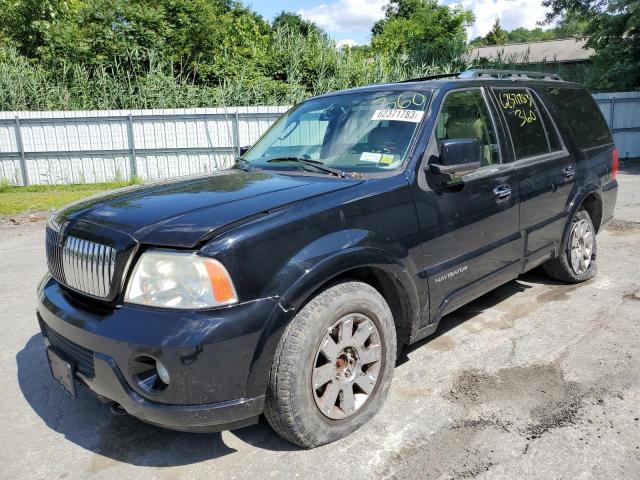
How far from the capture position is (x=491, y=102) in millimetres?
4066

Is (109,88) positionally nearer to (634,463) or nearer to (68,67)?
(68,67)

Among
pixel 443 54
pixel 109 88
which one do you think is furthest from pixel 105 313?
pixel 443 54

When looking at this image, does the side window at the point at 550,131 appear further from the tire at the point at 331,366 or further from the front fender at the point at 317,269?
the tire at the point at 331,366

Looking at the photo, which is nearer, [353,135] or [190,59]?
[353,135]

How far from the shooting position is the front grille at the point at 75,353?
256 centimetres

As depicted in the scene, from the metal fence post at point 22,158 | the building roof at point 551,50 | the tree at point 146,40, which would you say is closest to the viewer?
the metal fence post at point 22,158

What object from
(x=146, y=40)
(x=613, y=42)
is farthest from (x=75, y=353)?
(x=613, y=42)

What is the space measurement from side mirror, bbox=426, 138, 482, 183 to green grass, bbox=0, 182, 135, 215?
9.40 meters

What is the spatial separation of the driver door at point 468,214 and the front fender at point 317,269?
1.13ft

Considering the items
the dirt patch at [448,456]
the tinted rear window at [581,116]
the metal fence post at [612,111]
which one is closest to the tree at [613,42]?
the metal fence post at [612,111]

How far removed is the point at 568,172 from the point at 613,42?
56.7 feet

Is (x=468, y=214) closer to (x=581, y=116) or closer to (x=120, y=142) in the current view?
(x=581, y=116)

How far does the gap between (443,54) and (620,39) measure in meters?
5.95

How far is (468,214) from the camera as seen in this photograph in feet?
11.7
